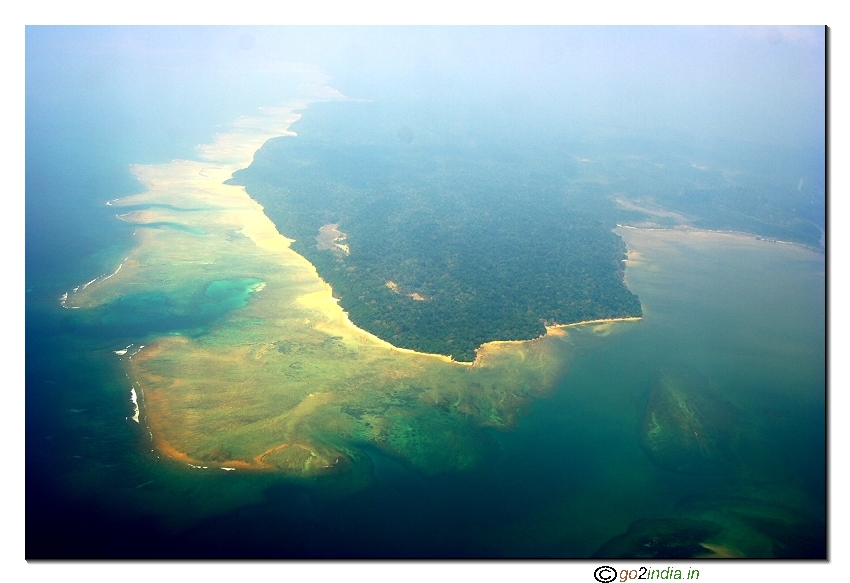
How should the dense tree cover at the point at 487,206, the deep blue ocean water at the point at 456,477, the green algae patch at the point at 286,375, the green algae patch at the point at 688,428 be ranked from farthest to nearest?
the dense tree cover at the point at 487,206
the green algae patch at the point at 688,428
the green algae patch at the point at 286,375
the deep blue ocean water at the point at 456,477

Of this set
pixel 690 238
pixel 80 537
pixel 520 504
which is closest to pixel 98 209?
pixel 80 537

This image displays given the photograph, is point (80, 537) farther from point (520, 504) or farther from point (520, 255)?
point (520, 255)

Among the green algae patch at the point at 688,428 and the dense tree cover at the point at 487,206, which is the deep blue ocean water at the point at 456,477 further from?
the dense tree cover at the point at 487,206

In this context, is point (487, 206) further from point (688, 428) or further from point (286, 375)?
point (688, 428)

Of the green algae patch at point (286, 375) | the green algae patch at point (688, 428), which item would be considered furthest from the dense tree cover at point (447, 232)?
the green algae patch at point (688, 428)

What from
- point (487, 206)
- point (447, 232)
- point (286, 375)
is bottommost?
point (286, 375)

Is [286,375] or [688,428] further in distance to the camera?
[286,375]

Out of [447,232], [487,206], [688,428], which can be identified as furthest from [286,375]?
[487,206]
